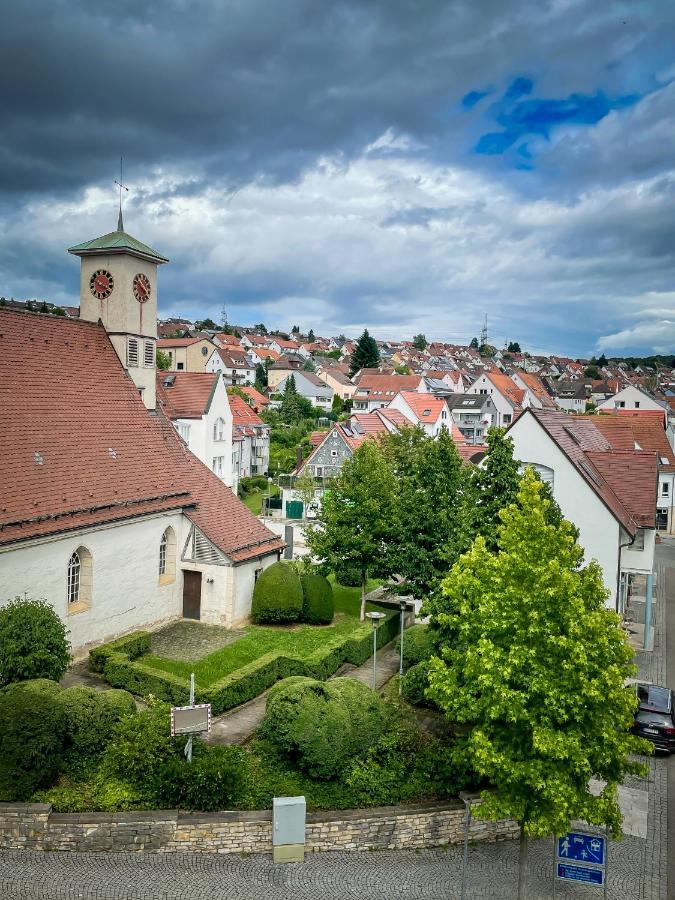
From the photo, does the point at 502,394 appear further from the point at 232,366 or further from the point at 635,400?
the point at 232,366

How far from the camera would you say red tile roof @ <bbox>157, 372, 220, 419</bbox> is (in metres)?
56.8

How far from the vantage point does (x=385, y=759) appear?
18391 mm

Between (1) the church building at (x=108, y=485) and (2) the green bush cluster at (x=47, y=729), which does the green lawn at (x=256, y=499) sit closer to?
(1) the church building at (x=108, y=485)

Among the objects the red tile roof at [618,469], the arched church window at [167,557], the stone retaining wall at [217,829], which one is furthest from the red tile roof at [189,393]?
the stone retaining wall at [217,829]

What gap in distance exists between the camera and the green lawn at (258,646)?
83.1 feet

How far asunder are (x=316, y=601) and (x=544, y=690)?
59.8 ft

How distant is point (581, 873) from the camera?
1363 cm

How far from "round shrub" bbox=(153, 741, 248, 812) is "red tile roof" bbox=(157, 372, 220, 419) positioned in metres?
41.8

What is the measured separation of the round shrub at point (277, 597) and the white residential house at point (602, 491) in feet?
37.1

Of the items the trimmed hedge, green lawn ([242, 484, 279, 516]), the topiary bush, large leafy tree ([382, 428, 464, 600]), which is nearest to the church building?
the trimmed hedge

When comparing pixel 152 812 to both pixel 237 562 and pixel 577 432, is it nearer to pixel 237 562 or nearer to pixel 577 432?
pixel 237 562

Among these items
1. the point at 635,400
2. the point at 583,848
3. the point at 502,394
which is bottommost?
the point at 583,848

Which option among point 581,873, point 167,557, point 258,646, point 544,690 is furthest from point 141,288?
point 581,873

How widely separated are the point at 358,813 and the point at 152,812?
173 inches
